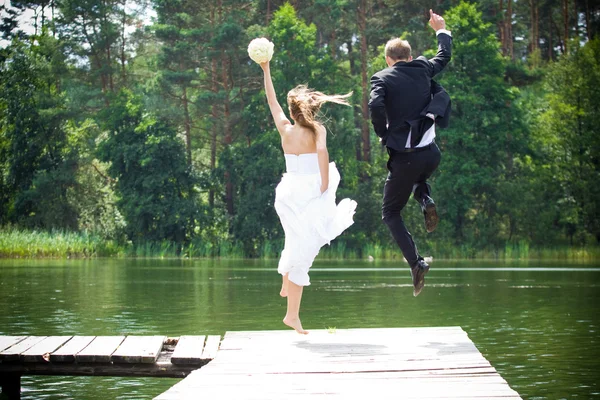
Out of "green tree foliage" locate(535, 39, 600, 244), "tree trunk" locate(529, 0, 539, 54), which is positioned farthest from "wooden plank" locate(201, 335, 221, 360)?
"tree trunk" locate(529, 0, 539, 54)

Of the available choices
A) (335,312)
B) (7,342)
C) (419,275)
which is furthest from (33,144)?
(419,275)

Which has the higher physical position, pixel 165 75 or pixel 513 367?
pixel 165 75

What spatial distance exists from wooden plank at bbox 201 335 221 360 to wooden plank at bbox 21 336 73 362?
130 cm

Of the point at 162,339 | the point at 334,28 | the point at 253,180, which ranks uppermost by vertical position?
the point at 334,28

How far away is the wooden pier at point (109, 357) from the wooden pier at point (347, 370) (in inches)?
15.0

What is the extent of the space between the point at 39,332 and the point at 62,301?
5.17 metres

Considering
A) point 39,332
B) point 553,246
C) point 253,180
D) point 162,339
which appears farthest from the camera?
point 253,180

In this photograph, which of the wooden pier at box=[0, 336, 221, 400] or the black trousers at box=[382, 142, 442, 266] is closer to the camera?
the wooden pier at box=[0, 336, 221, 400]

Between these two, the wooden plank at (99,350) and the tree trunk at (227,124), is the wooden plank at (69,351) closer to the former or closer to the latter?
the wooden plank at (99,350)

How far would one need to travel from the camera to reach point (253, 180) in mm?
46969

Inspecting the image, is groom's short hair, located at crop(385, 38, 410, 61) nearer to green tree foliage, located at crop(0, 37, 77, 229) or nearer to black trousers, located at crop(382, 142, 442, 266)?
black trousers, located at crop(382, 142, 442, 266)

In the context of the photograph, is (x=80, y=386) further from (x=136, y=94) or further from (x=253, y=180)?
(x=136, y=94)

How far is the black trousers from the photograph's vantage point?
25.8 feet

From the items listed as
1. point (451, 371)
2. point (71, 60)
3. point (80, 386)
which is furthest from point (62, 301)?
point (71, 60)
